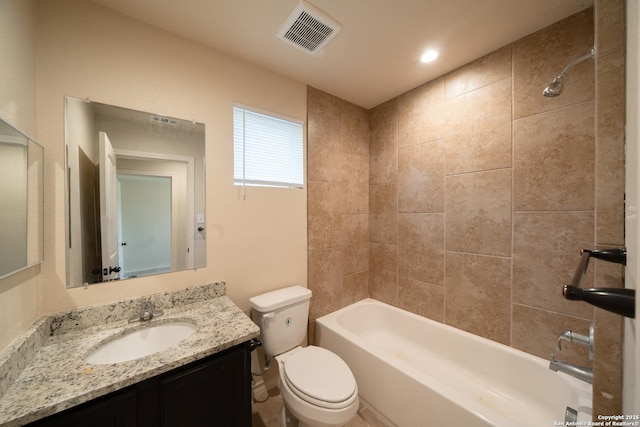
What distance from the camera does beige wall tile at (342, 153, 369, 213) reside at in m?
2.20

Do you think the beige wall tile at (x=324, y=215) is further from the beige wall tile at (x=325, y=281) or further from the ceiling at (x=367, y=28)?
the ceiling at (x=367, y=28)

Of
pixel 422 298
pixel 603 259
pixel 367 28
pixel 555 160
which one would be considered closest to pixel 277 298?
pixel 422 298

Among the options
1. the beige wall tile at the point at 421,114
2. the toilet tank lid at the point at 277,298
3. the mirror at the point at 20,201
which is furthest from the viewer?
the beige wall tile at the point at 421,114

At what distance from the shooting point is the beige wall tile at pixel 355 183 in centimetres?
220

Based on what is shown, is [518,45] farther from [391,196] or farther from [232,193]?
[232,193]

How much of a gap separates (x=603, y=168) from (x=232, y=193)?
5.66ft

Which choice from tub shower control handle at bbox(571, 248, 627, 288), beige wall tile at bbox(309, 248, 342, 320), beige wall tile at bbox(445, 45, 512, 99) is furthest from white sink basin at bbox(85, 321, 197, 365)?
beige wall tile at bbox(445, 45, 512, 99)

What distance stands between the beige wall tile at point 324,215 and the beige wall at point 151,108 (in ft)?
0.31

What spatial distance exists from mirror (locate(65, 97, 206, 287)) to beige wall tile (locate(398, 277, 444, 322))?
1747mm

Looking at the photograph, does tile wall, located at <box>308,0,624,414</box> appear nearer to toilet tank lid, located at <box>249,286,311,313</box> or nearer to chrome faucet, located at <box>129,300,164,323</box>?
toilet tank lid, located at <box>249,286,311,313</box>

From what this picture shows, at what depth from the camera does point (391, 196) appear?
2201 millimetres

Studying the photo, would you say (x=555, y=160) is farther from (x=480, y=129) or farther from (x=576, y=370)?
(x=576, y=370)

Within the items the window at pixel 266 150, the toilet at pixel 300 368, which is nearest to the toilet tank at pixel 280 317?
the toilet at pixel 300 368

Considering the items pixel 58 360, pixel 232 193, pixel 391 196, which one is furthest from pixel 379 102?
pixel 58 360
